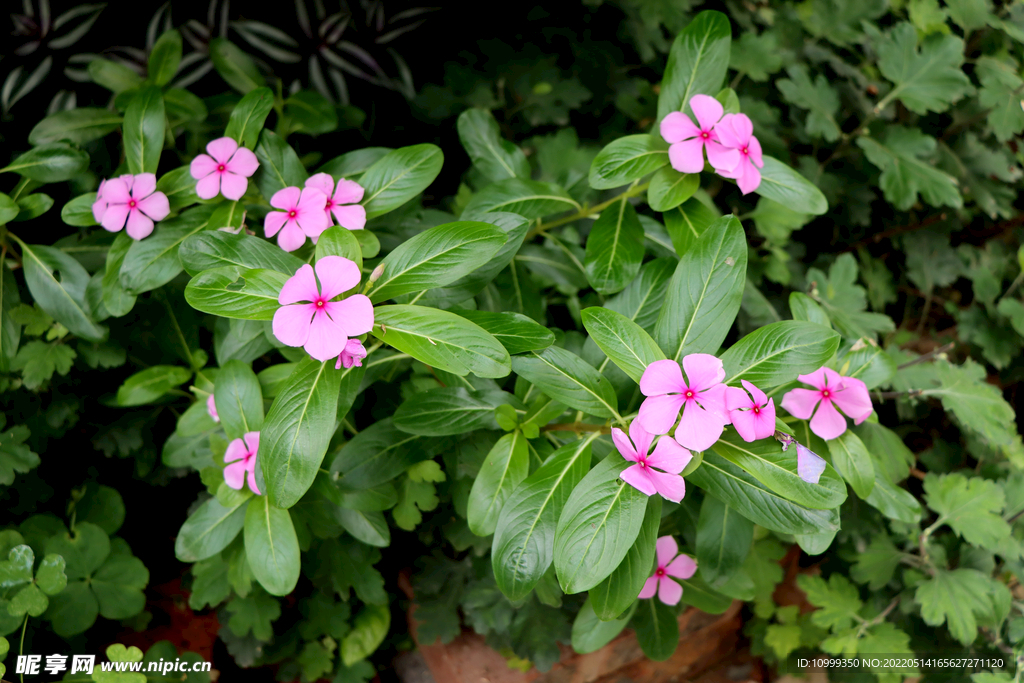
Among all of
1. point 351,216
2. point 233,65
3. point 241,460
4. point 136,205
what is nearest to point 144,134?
point 136,205

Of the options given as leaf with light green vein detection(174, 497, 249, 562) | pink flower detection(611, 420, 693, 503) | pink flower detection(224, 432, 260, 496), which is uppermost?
pink flower detection(611, 420, 693, 503)

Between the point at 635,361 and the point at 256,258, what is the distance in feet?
2.01

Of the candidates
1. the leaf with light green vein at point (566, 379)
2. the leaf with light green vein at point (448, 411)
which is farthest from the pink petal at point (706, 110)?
the leaf with light green vein at point (448, 411)

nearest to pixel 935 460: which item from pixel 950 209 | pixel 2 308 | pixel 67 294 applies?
pixel 950 209

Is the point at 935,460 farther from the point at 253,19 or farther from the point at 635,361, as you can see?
the point at 253,19

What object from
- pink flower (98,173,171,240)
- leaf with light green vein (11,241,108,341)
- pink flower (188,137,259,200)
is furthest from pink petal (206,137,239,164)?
leaf with light green vein (11,241,108,341)

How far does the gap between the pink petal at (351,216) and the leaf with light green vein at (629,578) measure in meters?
0.68

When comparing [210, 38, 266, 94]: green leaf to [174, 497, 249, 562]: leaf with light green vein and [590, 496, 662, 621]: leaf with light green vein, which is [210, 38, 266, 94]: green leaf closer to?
[174, 497, 249, 562]: leaf with light green vein

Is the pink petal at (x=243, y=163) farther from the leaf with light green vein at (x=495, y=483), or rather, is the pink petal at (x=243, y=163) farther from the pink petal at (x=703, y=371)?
the pink petal at (x=703, y=371)

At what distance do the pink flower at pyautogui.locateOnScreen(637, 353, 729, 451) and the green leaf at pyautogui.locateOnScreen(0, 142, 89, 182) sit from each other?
1.24 m

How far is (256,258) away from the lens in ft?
3.17

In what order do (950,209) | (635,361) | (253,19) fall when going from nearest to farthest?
(635,361), (253,19), (950,209)

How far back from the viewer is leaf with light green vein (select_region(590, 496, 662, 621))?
36.6 inches

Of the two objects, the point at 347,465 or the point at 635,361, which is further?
the point at 347,465
